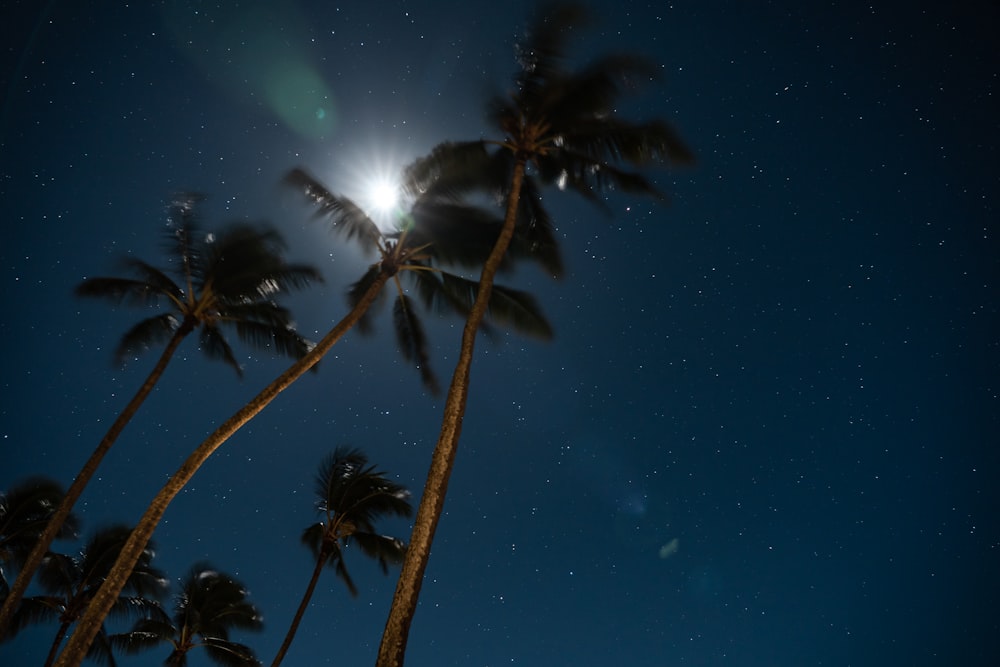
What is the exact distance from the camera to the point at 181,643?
1884cm

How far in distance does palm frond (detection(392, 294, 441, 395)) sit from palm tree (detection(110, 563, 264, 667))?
1248 centimetres

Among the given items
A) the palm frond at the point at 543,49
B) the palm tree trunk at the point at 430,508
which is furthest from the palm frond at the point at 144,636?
Result: the palm frond at the point at 543,49

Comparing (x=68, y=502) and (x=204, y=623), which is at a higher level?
(x=68, y=502)

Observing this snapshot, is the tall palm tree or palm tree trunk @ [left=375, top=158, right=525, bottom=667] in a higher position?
the tall palm tree

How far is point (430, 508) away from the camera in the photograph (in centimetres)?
607

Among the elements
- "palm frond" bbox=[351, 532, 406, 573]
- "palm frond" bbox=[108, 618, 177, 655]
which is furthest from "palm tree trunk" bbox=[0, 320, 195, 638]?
"palm frond" bbox=[108, 618, 177, 655]

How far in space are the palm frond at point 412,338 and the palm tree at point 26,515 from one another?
1301 centimetres

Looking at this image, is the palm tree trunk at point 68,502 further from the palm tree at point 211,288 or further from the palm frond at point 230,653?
the palm frond at point 230,653

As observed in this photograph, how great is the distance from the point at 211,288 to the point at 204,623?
13.9 metres

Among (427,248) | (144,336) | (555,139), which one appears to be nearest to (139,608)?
(144,336)

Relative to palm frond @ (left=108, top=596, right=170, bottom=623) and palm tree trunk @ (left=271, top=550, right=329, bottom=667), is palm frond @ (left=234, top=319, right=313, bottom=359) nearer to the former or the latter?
palm tree trunk @ (left=271, top=550, right=329, bottom=667)

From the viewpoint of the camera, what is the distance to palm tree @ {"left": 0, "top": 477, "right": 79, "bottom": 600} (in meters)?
16.3

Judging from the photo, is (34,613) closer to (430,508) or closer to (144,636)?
(144,636)

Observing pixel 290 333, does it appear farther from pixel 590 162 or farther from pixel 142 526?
pixel 590 162
